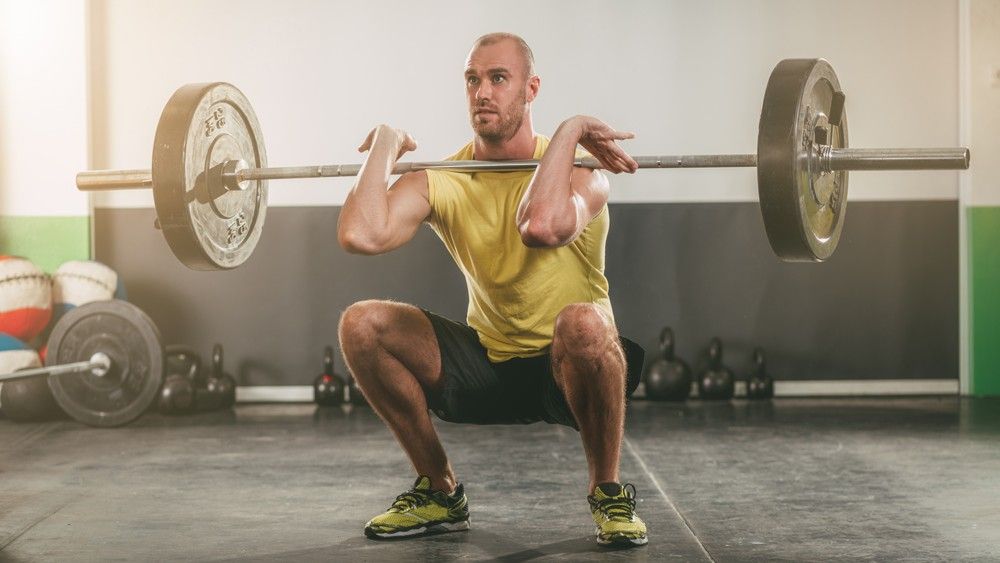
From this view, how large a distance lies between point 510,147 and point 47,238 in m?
3.39

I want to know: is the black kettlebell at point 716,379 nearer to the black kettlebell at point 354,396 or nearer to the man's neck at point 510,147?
the black kettlebell at point 354,396

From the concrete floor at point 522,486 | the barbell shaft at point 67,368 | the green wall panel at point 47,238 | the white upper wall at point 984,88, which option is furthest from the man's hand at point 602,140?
the green wall panel at point 47,238

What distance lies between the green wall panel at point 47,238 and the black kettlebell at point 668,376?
2784 millimetres

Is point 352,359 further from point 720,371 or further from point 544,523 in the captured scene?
point 720,371

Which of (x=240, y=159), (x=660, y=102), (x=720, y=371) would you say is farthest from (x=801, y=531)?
(x=660, y=102)

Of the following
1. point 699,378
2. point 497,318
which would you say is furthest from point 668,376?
point 497,318

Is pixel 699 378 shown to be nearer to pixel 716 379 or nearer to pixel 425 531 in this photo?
pixel 716 379

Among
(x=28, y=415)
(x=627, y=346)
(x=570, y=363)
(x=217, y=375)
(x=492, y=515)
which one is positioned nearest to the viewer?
(x=570, y=363)

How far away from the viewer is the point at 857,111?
528cm

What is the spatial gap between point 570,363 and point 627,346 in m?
0.27

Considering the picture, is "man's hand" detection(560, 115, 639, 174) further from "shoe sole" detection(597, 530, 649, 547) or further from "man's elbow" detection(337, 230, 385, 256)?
"shoe sole" detection(597, 530, 649, 547)

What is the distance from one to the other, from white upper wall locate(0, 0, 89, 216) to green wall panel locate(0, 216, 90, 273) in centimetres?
4

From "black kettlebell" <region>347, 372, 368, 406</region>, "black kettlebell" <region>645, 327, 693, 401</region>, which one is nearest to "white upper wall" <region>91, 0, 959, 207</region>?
"black kettlebell" <region>645, 327, 693, 401</region>

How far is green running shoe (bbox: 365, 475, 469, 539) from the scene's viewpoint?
8.54 feet
